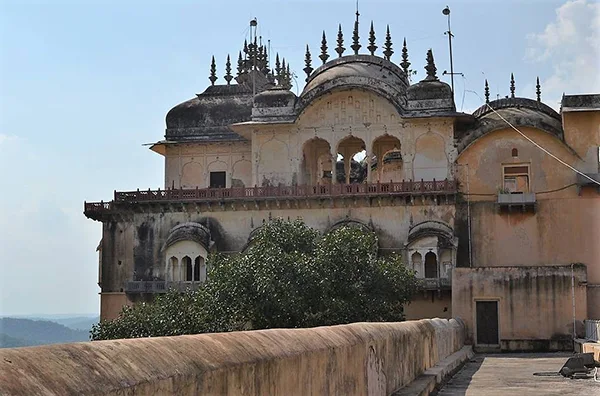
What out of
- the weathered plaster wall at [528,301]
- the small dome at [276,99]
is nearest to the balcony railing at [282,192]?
the small dome at [276,99]

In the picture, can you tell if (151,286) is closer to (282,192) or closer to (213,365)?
(282,192)

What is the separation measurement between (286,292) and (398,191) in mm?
9744

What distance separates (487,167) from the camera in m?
29.9

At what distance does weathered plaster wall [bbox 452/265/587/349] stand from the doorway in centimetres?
14

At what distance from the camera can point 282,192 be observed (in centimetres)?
3072

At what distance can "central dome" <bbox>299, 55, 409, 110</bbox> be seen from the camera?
100ft

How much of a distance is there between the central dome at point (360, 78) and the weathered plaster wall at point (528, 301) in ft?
31.7

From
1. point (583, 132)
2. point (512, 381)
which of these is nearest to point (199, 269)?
point (583, 132)

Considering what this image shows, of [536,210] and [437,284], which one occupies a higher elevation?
[536,210]

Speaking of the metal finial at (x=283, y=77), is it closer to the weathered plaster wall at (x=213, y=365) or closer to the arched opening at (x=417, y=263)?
the arched opening at (x=417, y=263)

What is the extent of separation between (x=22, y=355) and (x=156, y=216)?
1189 inches

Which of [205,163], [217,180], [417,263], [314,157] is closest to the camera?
[417,263]

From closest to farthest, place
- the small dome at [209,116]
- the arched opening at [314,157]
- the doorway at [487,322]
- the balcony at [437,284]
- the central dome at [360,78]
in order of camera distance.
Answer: the doorway at [487,322] → the balcony at [437,284] → the central dome at [360,78] → the arched opening at [314,157] → the small dome at [209,116]

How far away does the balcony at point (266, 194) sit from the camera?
29672mm
